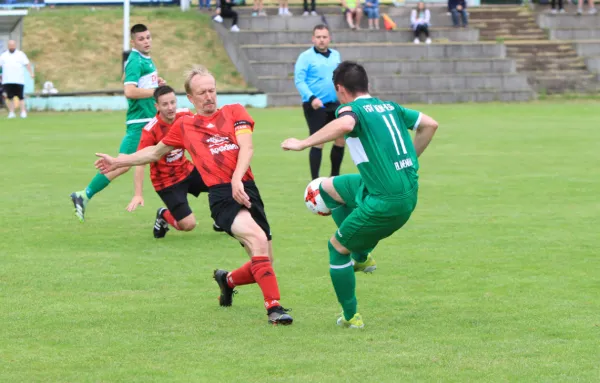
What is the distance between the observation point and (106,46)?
37438 millimetres

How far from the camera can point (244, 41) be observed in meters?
36.5

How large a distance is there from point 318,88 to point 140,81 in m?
3.35

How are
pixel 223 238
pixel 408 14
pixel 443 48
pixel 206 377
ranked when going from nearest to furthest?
pixel 206 377, pixel 223 238, pixel 443 48, pixel 408 14

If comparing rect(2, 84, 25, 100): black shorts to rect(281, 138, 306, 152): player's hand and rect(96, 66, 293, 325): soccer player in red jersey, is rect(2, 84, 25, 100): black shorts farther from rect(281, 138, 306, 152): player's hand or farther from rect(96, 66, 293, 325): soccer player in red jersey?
rect(281, 138, 306, 152): player's hand

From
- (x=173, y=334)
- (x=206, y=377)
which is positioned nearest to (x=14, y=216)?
(x=173, y=334)

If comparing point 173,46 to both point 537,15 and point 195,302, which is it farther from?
point 195,302

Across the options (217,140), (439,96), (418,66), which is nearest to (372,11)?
(418,66)

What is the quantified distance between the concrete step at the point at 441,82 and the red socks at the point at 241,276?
1053 inches

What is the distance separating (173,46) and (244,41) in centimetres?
274

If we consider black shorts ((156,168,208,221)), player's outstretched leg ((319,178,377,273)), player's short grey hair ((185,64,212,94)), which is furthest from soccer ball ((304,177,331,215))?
black shorts ((156,168,208,221))

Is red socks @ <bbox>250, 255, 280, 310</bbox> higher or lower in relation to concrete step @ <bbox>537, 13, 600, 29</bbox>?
higher

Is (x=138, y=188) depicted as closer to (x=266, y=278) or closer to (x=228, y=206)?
(x=228, y=206)

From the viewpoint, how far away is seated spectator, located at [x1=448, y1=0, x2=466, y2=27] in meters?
38.6

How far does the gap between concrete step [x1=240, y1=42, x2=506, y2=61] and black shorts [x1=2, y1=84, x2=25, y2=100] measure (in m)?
8.78
